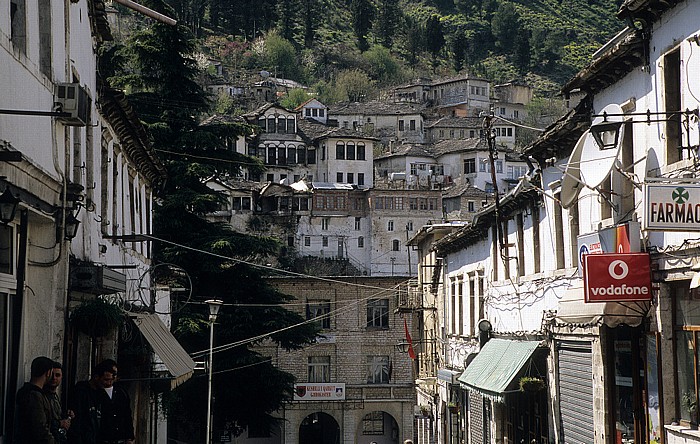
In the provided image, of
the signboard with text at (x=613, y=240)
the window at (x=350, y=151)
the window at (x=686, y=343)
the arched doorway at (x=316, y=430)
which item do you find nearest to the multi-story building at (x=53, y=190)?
the signboard with text at (x=613, y=240)

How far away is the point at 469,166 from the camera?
390 ft

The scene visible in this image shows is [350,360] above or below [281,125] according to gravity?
below

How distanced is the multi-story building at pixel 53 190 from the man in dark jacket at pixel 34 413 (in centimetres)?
54

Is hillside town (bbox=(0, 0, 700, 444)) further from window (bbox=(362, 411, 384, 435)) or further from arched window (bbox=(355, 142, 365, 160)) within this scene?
arched window (bbox=(355, 142, 365, 160))

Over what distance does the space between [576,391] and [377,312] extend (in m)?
46.5

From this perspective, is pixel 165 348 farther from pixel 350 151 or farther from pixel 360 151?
pixel 350 151

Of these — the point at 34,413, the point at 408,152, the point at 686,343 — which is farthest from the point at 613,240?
the point at 408,152

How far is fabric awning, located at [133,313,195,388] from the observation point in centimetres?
2033

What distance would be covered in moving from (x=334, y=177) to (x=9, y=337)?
98115 millimetres

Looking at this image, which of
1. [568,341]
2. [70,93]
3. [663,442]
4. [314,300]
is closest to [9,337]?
[70,93]

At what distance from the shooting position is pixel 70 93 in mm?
12445

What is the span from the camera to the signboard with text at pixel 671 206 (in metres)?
12.5

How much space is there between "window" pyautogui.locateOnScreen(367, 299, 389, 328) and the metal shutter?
44706mm

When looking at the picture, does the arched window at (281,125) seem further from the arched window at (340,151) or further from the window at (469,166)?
the window at (469,166)
